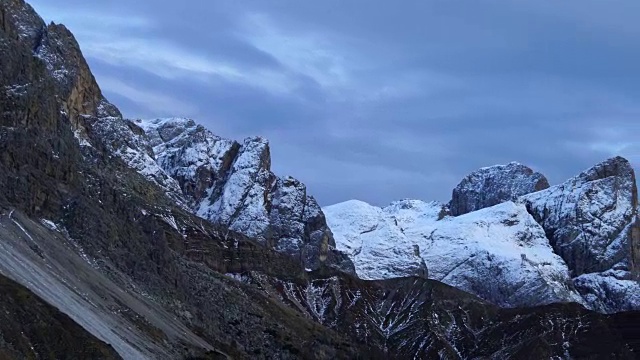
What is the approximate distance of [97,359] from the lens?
176 m

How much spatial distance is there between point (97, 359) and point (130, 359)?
20397 millimetres

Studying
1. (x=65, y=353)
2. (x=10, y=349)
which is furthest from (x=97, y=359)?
(x=10, y=349)

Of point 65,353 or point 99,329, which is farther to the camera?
point 99,329

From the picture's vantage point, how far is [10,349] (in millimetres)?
159250

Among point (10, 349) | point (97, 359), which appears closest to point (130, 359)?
point (97, 359)

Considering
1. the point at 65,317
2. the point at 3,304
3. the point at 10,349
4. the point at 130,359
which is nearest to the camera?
the point at 10,349

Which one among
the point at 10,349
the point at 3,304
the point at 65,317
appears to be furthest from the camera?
the point at 65,317

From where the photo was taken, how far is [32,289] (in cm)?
19375

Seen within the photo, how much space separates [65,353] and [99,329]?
90.2 ft

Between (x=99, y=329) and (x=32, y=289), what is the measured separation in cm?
1317

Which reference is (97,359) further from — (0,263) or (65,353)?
(0,263)

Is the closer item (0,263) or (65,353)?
(65,353)

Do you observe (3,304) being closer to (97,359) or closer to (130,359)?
(97,359)

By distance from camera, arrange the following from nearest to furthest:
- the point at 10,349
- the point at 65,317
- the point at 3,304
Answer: the point at 10,349, the point at 3,304, the point at 65,317
